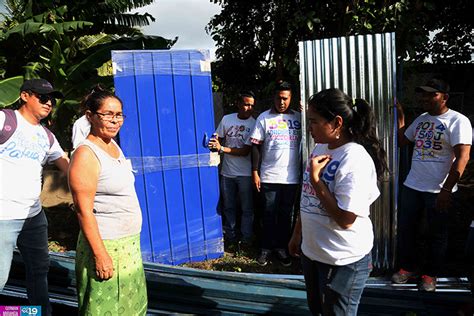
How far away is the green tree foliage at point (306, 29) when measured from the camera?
604cm

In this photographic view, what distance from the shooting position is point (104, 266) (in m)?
2.04

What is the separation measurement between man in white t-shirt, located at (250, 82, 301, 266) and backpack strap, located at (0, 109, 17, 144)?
86.2 inches

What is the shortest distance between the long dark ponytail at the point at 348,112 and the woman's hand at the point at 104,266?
126 centimetres

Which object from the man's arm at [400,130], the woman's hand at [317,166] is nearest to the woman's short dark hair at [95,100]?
the woman's hand at [317,166]

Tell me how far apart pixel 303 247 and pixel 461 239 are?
3169mm

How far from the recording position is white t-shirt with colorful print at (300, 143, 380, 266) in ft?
6.07

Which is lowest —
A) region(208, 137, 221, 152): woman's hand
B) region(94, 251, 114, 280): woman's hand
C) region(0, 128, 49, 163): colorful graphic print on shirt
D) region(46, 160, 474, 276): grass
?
region(46, 160, 474, 276): grass

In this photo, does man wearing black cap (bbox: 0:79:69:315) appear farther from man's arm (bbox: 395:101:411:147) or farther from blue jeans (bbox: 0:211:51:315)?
man's arm (bbox: 395:101:411:147)

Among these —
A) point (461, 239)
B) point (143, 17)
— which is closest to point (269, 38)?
point (143, 17)

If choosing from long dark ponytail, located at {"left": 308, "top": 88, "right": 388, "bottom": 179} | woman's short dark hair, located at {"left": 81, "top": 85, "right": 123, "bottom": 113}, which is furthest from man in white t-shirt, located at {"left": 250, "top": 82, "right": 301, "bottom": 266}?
woman's short dark hair, located at {"left": 81, "top": 85, "right": 123, "bottom": 113}

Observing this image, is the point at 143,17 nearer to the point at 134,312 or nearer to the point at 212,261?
the point at 212,261

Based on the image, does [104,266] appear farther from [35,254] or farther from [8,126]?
[8,126]

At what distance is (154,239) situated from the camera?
4.11 metres

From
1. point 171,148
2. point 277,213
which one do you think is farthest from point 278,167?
point 171,148
